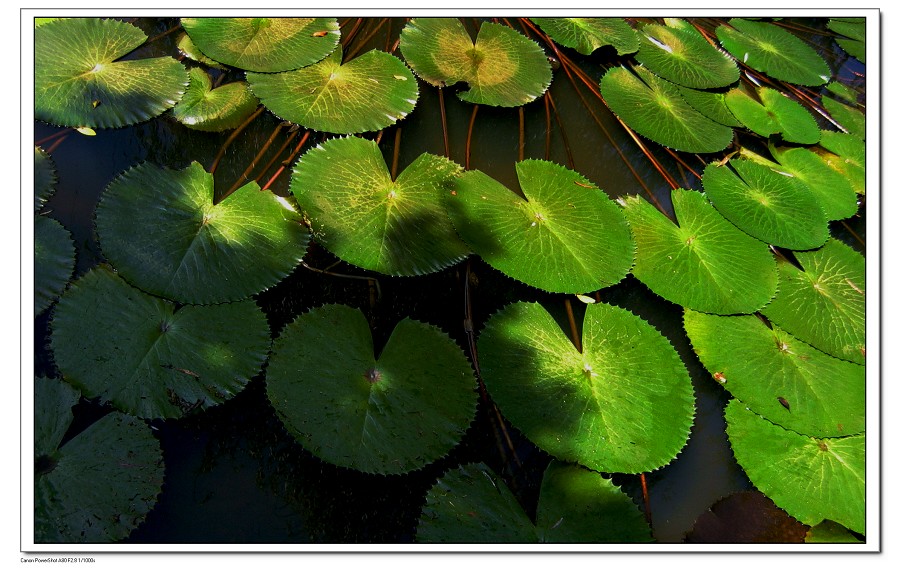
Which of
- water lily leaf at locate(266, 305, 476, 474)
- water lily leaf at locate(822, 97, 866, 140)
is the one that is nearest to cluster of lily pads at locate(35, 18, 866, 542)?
water lily leaf at locate(266, 305, 476, 474)

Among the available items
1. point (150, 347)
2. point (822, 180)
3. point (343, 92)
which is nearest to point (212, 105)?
point (343, 92)

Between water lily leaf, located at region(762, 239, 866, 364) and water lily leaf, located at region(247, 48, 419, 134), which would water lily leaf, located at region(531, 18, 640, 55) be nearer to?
water lily leaf, located at region(247, 48, 419, 134)

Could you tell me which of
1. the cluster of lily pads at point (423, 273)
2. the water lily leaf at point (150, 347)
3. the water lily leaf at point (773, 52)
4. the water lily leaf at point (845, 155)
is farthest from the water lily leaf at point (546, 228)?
the water lily leaf at point (773, 52)

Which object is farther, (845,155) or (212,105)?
(845,155)

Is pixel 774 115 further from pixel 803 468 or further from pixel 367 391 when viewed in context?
pixel 367 391

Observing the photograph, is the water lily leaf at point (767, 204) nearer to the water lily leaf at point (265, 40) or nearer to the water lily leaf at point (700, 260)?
the water lily leaf at point (700, 260)

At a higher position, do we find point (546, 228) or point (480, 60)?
point (480, 60)

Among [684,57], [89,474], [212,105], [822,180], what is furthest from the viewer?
[684,57]
